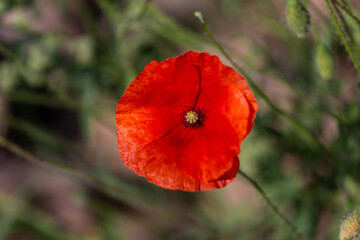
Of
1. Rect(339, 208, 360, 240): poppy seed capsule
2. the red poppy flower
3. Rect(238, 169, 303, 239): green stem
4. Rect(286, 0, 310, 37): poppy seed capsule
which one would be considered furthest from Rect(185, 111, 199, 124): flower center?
Rect(339, 208, 360, 240): poppy seed capsule

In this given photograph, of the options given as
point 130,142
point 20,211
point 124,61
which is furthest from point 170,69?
point 20,211

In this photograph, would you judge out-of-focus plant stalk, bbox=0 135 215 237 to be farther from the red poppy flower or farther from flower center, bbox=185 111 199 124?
flower center, bbox=185 111 199 124

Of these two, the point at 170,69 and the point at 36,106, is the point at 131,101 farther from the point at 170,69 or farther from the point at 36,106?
the point at 36,106

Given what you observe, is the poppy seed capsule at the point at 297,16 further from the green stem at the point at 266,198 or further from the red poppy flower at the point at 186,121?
the green stem at the point at 266,198

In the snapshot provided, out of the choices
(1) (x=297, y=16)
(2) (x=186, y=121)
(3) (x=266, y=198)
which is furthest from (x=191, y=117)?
(1) (x=297, y=16)

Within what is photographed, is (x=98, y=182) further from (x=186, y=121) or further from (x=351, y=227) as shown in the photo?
(x=351, y=227)

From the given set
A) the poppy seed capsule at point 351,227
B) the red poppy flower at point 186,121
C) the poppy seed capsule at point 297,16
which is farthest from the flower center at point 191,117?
the poppy seed capsule at point 351,227
